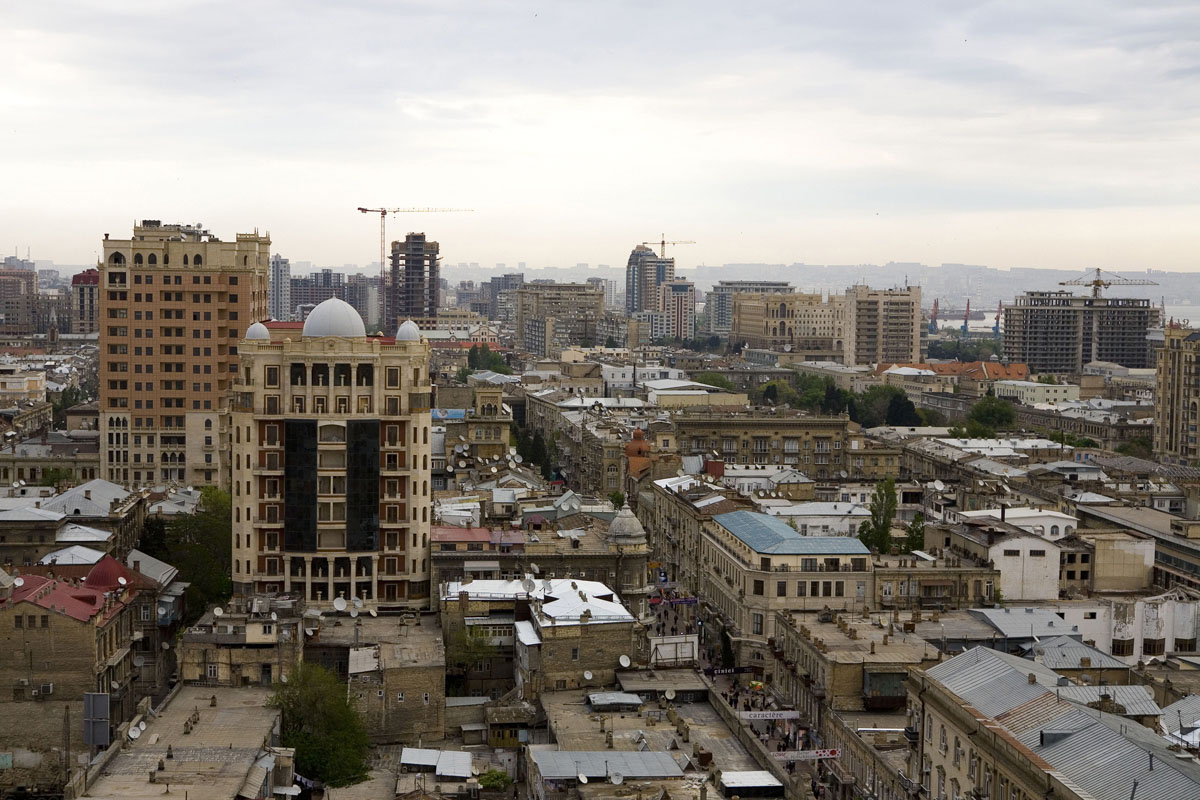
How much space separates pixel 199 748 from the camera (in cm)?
5841

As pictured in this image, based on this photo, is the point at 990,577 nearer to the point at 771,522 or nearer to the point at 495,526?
the point at 771,522

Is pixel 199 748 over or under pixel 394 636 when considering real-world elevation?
under

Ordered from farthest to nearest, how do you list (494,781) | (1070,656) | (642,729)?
(1070,656), (642,729), (494,781)

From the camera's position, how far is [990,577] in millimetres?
87562

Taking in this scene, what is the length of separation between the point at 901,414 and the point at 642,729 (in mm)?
137564

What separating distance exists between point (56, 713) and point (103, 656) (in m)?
4.15

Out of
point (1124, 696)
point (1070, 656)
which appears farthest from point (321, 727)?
point (1070, 656)

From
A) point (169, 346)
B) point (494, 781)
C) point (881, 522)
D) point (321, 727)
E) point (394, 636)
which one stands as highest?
point (169, 346)

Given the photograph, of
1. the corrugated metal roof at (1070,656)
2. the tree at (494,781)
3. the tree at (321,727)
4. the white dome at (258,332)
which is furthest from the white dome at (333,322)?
the corrugated metal roof at (1070,656)

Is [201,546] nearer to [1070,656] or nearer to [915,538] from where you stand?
[915,538]

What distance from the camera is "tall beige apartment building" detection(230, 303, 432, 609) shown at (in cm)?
8156

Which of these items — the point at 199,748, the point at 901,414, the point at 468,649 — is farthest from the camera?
the point at 901,414

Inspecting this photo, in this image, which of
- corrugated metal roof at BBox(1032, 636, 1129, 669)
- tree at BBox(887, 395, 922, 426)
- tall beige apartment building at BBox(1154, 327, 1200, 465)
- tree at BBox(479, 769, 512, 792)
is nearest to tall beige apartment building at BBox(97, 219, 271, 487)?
tree at BBox(479, 769, 512, 792)

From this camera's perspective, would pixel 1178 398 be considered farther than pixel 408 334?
Yes
